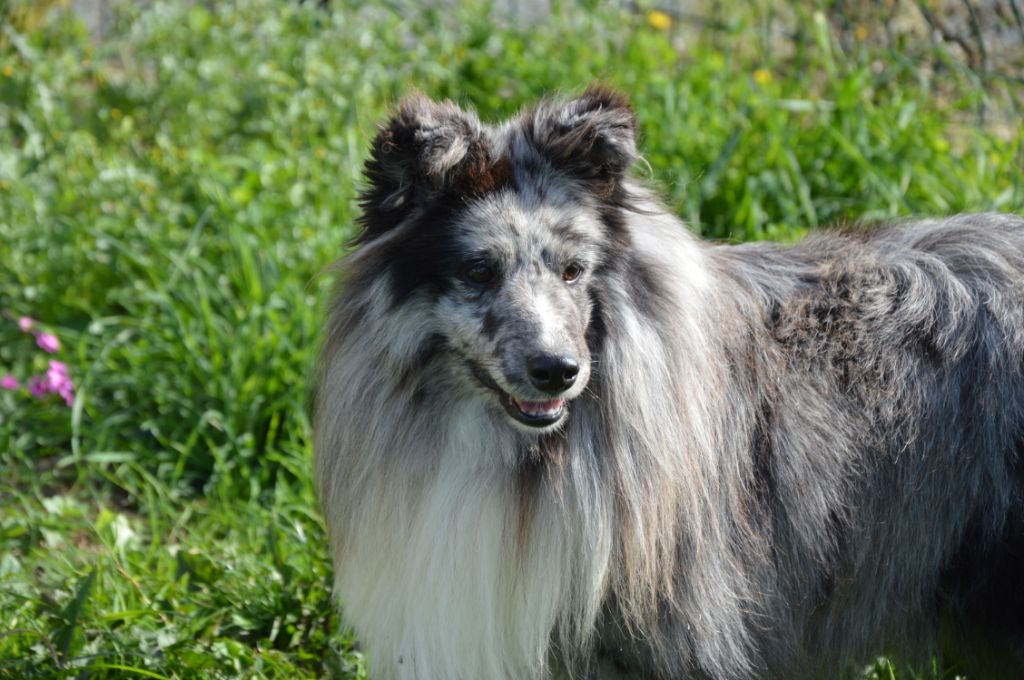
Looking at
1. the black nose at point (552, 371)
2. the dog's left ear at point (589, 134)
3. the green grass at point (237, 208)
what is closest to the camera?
the black nose at point (552, 371)

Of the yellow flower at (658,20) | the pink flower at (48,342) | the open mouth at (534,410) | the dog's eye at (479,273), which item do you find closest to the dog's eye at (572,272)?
the dog's eye at (479,273)

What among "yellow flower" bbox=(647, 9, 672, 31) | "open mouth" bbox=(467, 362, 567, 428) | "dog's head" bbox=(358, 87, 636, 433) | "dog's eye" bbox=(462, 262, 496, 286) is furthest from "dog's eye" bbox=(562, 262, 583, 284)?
"yellow flower" bbox=(647, 9, 672, 31)

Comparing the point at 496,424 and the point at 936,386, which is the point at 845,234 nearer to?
the point at 936,386

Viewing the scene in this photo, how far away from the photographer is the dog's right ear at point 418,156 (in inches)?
122

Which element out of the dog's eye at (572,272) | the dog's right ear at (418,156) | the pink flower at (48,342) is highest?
the dog's right ear at (418,156)

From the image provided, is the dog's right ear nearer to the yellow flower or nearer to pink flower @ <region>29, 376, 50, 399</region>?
pink flower @ <region>29, 376, 50, 399</region>

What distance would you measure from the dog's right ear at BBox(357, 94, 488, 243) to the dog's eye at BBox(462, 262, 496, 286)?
0.22m

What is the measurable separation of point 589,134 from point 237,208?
3.00 m

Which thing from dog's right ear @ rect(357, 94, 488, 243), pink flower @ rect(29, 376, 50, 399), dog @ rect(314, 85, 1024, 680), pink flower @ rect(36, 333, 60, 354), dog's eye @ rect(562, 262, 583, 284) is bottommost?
pink flower @ rect(29, 376, 50, 399)

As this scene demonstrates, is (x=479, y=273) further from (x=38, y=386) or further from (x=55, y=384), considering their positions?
(x=38, y=386)

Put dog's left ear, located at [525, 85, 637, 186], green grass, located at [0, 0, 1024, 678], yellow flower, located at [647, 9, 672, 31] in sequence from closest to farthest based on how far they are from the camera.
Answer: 1. dog's left ear, located at [525, 85, 637, 186]
2. green grass, located at [0, 0, 1024, 678]
3. yellow flower, located at [647, 9, 672, 31]

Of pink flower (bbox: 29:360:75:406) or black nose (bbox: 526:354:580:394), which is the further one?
pink flower (bbox: 29:360:75:406)

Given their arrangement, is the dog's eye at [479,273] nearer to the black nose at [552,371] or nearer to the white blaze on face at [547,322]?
the white blaze on face at [547,322]

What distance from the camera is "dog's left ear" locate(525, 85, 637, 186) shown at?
10.5ft
